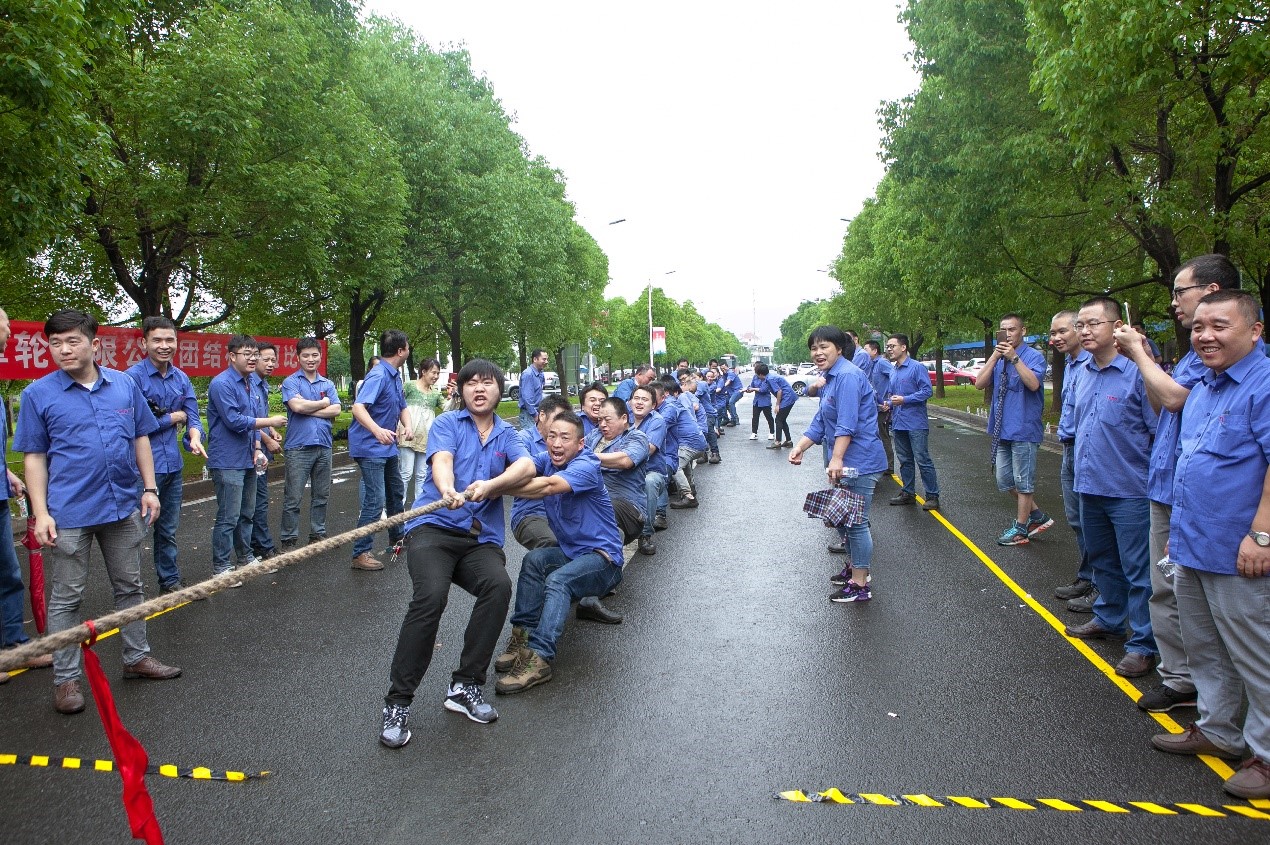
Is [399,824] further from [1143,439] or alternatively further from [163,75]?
[163,75]

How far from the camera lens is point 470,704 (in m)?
4.27

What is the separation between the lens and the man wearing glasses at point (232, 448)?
685 cm

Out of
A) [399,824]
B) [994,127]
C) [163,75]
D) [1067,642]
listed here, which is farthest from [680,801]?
[994,127]

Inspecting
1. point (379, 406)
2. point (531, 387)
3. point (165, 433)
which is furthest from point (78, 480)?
point (531, 387)

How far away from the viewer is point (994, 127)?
1675cm

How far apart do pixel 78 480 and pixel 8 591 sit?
3.08ft

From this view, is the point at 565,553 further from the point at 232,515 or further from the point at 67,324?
the point at 232,515

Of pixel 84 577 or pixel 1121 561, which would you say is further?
pixel 1121 561

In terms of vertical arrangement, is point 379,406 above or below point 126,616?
above

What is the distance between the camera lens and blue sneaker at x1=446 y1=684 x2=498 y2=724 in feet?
13.9

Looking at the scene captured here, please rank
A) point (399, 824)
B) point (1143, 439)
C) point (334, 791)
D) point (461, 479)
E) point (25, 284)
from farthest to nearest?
1. point (25, 284)
2. point (1143, 439)
3. point (461, 479)
4. point (334, 791)
5. point (399, 824)

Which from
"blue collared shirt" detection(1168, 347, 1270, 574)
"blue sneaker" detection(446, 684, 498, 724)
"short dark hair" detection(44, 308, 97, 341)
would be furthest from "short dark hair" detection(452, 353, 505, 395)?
"blue collared shirt" detection(1168, 347, 1270, 574)

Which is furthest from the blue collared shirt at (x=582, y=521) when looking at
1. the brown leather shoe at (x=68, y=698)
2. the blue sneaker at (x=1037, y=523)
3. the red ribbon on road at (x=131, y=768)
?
the blue sneaker at (x=1037, y=523)

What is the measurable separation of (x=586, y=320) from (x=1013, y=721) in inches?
1566
